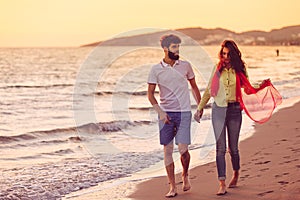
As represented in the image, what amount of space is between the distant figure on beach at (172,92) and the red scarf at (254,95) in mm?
328

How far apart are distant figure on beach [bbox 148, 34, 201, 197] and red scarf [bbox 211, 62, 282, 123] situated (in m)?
0.33

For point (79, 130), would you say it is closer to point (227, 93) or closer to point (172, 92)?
point (172, 92)

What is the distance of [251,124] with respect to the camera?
1538cm

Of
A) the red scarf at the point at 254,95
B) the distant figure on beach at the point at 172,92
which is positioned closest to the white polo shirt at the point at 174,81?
the distant figure on beach at the point at 172,92

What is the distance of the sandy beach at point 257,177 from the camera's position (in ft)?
22.0

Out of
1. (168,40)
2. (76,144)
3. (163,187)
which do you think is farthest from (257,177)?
(76,144)

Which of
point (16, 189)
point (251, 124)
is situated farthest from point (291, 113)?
point (16, 189)

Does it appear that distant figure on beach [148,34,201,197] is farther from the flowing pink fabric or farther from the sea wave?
the sea wave

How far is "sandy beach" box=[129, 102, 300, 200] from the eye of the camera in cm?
670

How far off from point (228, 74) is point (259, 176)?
1.70 metres

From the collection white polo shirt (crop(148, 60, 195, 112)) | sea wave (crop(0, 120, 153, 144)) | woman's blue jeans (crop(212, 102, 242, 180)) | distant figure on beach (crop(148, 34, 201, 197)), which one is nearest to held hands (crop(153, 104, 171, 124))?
distant figure on beach (crop(148, 34, 201, 197))

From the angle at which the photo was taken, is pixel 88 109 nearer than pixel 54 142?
No

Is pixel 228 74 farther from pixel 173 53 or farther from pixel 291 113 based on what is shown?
pixel 291 113

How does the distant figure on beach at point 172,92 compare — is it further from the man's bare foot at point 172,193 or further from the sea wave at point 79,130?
the sea wave at point 79,130
